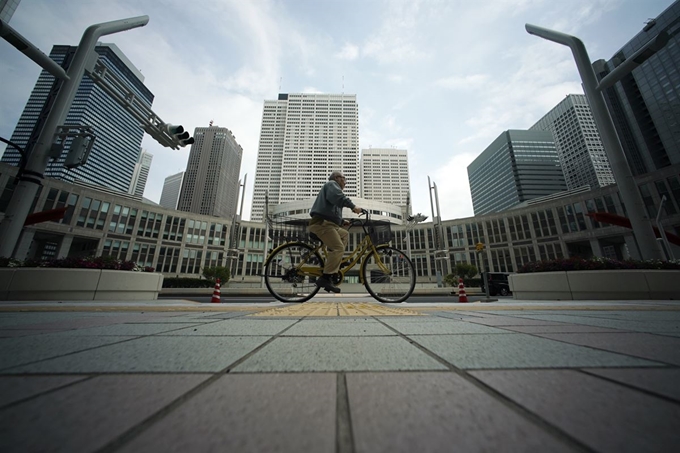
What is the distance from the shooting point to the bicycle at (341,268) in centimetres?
451

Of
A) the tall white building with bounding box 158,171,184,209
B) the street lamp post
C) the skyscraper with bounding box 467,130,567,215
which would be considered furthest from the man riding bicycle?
the tall white building with bounding box 158,171,184,209

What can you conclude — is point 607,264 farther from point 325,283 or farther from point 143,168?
point 143,168

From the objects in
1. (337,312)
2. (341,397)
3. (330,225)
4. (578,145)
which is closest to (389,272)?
(330,225)

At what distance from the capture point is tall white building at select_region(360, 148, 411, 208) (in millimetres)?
101312

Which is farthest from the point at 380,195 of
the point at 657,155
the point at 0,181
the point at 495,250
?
the point at 0,181

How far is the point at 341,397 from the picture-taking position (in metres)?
0.65

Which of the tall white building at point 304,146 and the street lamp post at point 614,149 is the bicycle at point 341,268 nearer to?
the street lamp post at point 614,149

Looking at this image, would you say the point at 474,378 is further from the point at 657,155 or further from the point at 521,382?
the point at 657,155

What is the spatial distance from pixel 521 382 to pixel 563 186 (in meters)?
124

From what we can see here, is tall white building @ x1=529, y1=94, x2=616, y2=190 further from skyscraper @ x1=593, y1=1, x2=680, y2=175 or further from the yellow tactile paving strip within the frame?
the yellow tactile paving strip

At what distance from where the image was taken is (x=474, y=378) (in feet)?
2.56

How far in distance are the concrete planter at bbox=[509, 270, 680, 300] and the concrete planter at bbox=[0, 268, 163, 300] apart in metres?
13.5

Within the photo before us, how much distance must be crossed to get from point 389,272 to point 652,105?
8677 centimetres

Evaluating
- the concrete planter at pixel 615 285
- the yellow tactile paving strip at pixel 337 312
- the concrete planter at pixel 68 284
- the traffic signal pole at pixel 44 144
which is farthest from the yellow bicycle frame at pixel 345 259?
the traffic signal pole at pixel 44 144
